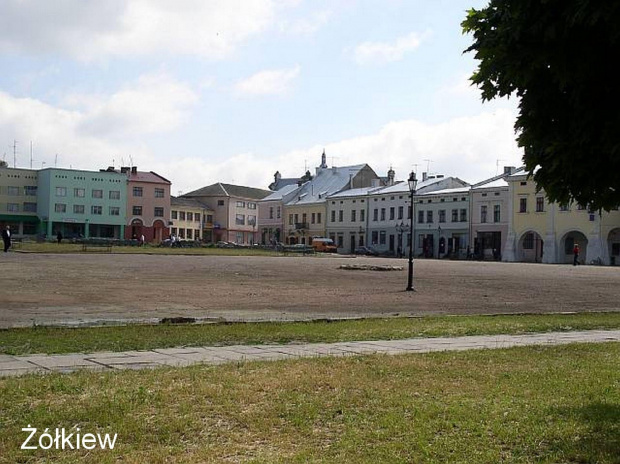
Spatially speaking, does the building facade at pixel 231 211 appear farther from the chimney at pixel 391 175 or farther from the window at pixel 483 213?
the window at pixel 483 213

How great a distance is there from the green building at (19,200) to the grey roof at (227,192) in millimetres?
32868

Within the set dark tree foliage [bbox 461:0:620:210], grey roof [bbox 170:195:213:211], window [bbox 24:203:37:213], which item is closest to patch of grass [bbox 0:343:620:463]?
dark tree foliage [bbox 461:0:620:210]

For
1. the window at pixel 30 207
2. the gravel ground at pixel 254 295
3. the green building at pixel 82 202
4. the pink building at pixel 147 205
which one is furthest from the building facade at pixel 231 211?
the gravel ground at pixel 254 295

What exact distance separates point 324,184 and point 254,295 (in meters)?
95.0

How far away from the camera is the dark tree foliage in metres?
5.98

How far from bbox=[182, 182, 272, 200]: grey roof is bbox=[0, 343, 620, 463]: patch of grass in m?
125

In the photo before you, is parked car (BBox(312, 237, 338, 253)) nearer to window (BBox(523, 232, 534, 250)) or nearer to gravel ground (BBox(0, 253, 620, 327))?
window (BBox(523, 232, 534, 250))

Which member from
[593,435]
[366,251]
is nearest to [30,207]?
[366,251]

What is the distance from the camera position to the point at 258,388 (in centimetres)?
815

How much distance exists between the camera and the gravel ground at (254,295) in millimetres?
18094

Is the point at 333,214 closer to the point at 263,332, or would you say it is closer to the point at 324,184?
the point at 324,184

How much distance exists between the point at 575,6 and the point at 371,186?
10825 cm

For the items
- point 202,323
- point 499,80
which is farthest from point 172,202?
point 499,80

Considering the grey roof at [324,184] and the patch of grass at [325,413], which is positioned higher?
the grey roof at [324,184]
